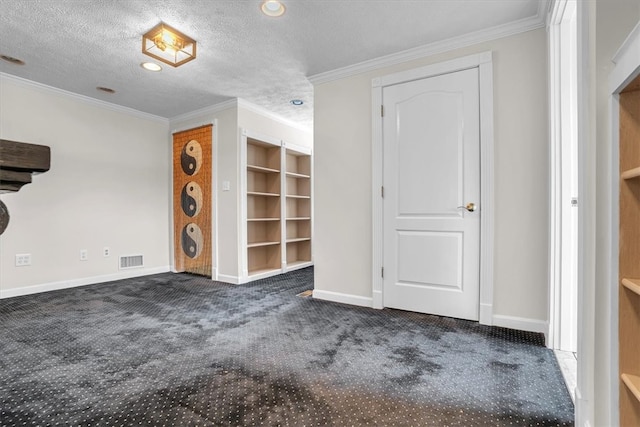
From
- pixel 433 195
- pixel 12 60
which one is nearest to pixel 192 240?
pixel 12 60

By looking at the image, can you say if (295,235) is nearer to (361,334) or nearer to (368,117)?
(368,117)

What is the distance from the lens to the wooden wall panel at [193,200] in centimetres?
438

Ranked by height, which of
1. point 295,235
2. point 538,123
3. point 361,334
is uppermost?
point 538,123

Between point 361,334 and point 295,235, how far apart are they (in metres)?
3.46

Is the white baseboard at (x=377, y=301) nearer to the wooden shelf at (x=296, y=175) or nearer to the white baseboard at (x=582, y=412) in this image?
the white baseboard at (x=582, y=412)

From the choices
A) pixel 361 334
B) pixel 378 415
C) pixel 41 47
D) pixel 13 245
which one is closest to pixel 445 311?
pixel 361 334

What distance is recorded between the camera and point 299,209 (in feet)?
18.8

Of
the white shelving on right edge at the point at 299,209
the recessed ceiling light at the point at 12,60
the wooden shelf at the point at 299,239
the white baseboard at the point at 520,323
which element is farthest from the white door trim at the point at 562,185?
the recessed ceiling light at the point at 12,60

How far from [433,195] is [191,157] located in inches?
→ 131

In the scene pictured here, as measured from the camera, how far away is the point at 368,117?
3.03 m

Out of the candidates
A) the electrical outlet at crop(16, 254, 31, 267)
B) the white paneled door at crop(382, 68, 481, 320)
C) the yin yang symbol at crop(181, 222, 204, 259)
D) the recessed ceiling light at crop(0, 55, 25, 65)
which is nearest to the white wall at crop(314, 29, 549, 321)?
the white paneled door at crop(382, 68, 481, 320)

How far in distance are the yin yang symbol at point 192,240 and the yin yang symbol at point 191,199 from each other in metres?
0.18

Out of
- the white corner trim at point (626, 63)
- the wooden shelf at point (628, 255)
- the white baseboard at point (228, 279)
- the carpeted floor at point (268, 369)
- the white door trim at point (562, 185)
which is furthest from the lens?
the white baseboard at point (228, 279)

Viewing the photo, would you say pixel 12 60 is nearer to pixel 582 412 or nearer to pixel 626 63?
pixel 626 63
